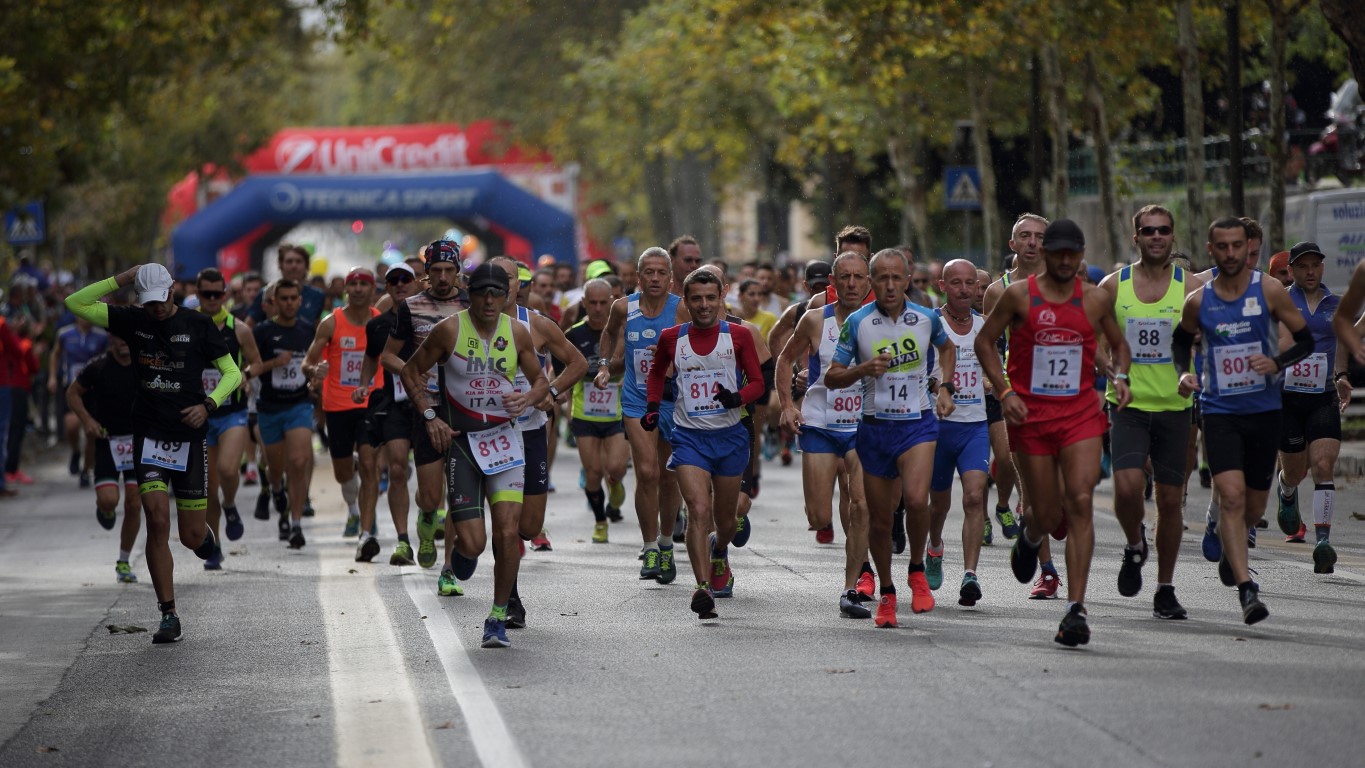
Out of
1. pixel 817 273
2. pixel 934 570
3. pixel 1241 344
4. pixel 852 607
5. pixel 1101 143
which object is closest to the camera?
pixel 1241 344

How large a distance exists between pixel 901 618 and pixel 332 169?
146ft

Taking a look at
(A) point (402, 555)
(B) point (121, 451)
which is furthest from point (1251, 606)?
(B) point (121, 451)

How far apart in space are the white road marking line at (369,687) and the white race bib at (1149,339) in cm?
373

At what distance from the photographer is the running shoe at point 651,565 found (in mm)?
12602

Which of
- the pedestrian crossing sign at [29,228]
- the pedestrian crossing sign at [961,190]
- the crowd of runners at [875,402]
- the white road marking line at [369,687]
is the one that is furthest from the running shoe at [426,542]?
the pedestrian crossing sign at [29,228]

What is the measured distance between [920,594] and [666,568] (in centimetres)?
217

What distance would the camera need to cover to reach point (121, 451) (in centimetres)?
1252

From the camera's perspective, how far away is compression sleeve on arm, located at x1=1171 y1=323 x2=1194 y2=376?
10.1m

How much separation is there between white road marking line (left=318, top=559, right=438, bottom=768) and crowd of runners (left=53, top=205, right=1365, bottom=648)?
1.82 ft

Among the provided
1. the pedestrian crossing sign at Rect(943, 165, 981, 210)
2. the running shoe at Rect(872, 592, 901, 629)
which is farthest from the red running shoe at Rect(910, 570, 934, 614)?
the pedestrian crossing sign at Rect(943, 165, 981, 210)

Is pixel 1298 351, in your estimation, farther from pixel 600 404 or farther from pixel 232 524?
pixel 232 524

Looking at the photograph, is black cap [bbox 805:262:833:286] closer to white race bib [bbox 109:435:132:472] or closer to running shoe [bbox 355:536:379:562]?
running shoe [bbox 355:536:379:562]

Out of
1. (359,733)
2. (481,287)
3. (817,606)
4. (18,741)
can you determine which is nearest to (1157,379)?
(817,606)

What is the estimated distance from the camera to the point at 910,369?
33.7 feet
